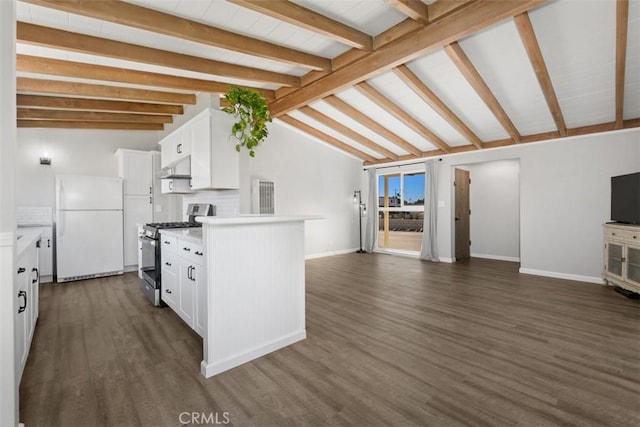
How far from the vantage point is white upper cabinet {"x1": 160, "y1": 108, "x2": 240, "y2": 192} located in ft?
11.2

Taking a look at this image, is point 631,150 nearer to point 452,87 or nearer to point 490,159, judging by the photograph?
point 490,159

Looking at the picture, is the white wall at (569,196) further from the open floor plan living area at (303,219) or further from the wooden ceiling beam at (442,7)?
the wooden ceiling beam at (442,7)

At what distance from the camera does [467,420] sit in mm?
1668

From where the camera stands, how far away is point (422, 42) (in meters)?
3.21

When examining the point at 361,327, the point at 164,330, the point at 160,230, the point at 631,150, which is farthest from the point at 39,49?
the point at 631,150

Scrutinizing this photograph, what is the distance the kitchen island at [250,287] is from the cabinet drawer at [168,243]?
115cm

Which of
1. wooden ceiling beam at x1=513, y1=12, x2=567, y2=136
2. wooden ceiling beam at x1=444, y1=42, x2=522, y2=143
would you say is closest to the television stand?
wooden ceiling beam at x1=513, y1=12, x2=567, y2=136

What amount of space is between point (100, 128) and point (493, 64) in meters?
6.51

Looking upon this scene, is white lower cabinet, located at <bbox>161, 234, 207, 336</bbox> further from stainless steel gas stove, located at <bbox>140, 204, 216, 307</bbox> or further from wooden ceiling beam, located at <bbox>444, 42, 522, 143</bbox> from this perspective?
wooden ceiling beam, located at <bbox>444, 42, 522, 143</bbox>

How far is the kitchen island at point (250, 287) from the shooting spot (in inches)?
83.6

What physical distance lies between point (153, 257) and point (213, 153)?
4.98ft

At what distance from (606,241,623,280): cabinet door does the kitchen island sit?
4.48 m

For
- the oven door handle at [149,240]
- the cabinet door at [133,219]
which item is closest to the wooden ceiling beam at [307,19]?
the oven door handle at [149,240]

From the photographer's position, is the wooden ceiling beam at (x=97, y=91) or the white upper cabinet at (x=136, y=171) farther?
the white upper cabinet at (x=136, y=171)
